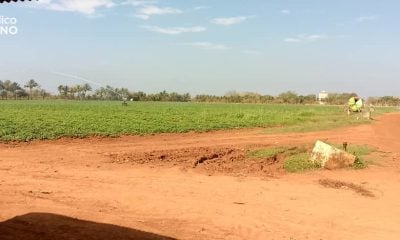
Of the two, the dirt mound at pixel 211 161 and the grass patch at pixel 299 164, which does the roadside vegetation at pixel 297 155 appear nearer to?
the grass patch at pixel 299 164

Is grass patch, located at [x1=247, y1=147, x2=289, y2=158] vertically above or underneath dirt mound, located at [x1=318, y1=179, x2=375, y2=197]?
above

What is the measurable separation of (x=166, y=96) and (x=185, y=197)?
342 ft

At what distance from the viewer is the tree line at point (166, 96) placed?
103m

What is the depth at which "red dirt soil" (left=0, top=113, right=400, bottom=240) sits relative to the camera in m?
6.73

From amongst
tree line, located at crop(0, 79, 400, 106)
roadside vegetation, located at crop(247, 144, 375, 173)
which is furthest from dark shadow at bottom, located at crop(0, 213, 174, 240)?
tree line, located at crop(0, 79, 400, 106)

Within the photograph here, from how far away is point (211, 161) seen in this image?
1298 cm

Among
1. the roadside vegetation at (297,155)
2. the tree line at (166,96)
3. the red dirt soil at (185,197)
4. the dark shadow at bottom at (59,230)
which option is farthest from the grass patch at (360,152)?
the tree line at (166,96)

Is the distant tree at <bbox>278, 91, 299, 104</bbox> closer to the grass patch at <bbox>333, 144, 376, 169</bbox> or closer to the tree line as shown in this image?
the tree line

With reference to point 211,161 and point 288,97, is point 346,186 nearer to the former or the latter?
point 211,161

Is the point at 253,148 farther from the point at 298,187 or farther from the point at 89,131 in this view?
the point at 89,131

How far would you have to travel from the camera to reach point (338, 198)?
9250 millimetres

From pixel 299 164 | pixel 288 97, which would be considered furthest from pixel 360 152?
pixel 288 97

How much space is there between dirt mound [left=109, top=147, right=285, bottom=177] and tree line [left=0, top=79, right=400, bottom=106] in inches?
3153

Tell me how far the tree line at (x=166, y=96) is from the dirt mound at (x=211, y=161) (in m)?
80.1
